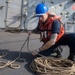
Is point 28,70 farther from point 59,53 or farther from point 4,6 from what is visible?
point 4,6

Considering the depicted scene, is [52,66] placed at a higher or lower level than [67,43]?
lower

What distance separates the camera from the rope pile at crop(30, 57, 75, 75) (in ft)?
14.2

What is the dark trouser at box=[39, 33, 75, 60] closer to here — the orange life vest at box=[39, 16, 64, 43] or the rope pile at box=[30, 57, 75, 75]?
A: the orange life vest at box=[39, 16, 64, 43]

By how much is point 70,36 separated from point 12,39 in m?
2.65

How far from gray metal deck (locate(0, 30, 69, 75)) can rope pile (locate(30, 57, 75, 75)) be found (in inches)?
5.8

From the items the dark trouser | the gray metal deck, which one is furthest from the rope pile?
the dark trouser

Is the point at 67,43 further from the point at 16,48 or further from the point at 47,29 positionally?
the point at 16,48

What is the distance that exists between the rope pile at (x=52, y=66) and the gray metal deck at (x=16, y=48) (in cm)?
15

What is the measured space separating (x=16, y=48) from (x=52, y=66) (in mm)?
1812

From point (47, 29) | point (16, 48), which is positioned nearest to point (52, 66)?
point (47, 29)

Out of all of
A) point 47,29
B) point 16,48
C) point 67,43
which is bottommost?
point 16,48

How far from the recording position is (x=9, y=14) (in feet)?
28.4

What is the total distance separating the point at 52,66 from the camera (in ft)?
15.1

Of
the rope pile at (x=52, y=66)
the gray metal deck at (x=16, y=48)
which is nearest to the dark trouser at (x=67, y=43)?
the rope pile at (x=52, y=66)
